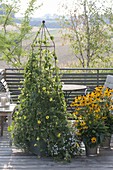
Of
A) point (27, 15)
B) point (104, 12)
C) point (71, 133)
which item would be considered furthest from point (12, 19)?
point (71, 133)

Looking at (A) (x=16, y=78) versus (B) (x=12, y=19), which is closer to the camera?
(A) (x=16, y=78)

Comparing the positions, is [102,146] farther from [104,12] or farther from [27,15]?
[104,12]

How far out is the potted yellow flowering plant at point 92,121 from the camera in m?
4.54

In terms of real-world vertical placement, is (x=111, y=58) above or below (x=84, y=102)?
above

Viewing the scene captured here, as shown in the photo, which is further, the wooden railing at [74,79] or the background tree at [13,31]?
the background tree at [13,31]

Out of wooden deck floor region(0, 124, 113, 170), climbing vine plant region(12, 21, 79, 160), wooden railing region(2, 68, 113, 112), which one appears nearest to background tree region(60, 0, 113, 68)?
wooden railing region(2, 68, 113, 112)

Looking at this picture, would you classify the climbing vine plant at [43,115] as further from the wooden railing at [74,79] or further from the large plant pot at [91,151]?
the wooden railing at [74,79]

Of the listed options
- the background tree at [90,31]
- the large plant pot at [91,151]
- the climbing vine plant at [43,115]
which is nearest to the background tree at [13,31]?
the background tree at [90,31]

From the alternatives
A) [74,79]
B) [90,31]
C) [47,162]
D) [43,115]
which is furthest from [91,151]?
[90,31]

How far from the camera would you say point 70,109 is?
24.9 feet

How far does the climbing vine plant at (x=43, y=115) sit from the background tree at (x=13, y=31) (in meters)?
5.22

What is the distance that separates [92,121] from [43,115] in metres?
0.58

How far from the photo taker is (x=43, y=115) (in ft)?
14.9

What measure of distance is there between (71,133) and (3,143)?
1.10 meters
